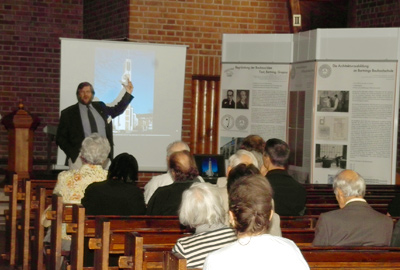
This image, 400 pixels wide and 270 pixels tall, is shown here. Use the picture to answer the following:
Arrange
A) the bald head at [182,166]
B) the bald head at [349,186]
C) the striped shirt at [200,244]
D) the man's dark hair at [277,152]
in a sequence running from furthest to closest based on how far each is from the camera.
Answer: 1. the man's dark hair at [277,152]
2. the bald head at [182,166]
3. the bald head at [349,186]
4. the striped shirt at [200,244]

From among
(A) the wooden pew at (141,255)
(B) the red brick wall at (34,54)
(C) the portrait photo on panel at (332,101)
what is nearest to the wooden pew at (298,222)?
(A) the wooden pew at (141,255)

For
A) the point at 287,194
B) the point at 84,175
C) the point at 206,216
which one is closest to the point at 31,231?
the point at 84,175

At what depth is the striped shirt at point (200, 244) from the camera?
336 cm

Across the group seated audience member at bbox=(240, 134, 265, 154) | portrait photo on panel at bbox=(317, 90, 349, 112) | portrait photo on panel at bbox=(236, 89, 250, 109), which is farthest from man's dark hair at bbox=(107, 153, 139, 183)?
portrait photo on panel at bbox=(236, 89, 250, 109)

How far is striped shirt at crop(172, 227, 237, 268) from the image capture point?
336cm

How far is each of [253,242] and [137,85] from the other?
700 cm

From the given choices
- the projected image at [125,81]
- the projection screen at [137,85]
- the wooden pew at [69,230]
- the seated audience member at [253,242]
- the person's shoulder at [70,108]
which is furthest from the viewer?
the projected image at [125,81]

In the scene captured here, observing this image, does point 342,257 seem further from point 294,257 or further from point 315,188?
point 315,188

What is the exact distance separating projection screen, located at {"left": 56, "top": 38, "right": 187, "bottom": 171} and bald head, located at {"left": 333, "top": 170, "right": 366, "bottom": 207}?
486 cm

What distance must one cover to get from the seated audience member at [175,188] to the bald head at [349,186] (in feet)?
3.55

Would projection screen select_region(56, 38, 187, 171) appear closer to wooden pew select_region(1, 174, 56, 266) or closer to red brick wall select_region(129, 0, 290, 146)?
red brick wall select_region(129, 0, 290, 146)

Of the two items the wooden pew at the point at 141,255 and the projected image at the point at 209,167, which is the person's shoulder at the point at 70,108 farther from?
the wooden pew at the point at 141,255

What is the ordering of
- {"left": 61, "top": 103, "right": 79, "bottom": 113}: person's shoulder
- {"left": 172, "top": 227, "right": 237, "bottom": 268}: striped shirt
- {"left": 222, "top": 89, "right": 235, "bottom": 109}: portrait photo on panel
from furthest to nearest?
{"left": 222, "top": 89, "right": 235, "bottom": 109}: portrait photo on panel
{"left": 61, "top": 103, "right": 79, "bottom": 113}: person's shoulder
{"left": 172, "top": 227, "right": 237, "bottom": 268}: striped shirt

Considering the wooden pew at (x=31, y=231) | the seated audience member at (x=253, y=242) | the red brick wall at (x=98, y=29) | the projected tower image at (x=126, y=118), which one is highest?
the red brick wall at (x=98, y=29)
